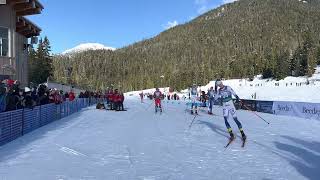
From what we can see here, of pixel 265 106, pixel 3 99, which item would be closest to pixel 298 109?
pixel 265 106

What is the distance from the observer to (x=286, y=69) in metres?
126

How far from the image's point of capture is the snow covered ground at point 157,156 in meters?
9.28

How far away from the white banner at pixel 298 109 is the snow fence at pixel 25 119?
48.9 feet

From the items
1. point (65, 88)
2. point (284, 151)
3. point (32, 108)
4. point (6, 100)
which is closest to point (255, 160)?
point (284, 151)

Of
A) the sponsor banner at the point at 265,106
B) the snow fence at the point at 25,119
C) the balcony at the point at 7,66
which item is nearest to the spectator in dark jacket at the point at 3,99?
the snow fence at the point at 25,119

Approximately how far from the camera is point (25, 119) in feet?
53.7

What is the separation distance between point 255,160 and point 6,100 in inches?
338

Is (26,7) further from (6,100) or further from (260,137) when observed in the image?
(260,137)

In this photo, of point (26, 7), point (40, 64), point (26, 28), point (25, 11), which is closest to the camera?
point (26, 7)

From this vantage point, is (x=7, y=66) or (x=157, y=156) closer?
(x=157, y=156)

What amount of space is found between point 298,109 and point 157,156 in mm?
18578

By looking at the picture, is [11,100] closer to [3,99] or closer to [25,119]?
[3,99]

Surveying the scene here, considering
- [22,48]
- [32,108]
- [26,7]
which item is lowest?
[32,108]

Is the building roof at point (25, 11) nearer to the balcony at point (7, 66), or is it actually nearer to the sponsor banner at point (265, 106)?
the balcony at point (7, 66)
